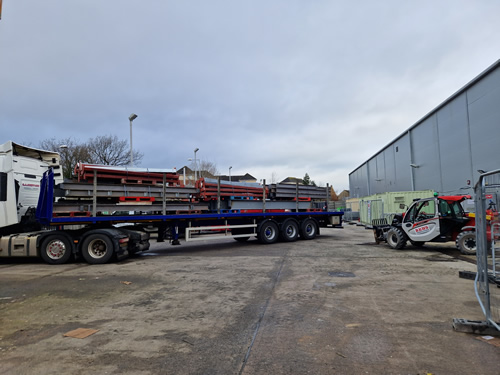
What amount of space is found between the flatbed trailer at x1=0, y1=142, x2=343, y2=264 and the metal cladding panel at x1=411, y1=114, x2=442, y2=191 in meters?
18.0

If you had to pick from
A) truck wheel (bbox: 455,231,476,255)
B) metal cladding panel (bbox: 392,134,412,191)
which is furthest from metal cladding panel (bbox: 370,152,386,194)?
truck wheel (bbox: 455,231,476,255)

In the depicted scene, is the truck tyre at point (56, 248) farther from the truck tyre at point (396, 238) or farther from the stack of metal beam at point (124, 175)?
the truck tyre at point (396, 238)

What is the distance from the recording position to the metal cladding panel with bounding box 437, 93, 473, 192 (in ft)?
67.5

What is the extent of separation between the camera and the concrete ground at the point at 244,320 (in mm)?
3354

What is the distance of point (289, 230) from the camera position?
49.7 feet

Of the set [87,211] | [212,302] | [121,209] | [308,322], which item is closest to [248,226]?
[121,209]

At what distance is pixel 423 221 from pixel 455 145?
13.4 meters

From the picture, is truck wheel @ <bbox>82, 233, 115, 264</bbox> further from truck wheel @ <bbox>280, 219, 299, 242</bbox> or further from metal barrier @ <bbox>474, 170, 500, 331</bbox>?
metal barrier @ <bbox>474, 170, 500, 331</bbox>

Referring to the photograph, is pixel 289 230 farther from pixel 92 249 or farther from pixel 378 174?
pixel 378 174

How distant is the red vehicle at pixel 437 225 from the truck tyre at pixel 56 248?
37.9 ft

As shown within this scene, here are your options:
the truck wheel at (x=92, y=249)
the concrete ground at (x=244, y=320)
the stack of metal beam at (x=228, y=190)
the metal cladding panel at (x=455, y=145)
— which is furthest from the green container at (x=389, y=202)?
the truck wheel at (x=92, y=249)

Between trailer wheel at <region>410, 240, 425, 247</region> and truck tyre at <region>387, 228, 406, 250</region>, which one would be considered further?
trailer wheel at <region>410, 240, 425, 247</region>

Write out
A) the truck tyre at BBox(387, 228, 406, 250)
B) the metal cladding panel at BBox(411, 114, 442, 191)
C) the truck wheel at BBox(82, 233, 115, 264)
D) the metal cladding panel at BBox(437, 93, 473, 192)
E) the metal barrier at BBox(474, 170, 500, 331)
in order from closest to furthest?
the metal barrier at BBox(474, 170, 500, 331) → the truck wheel at BBox(82, 233, 115, 264) → the truck tyre at BBox(387, 228, 406, 250) → the metal cladding panel at BBox(437, 93, 473, 192) → the metal cladding panel at BBox(411, 114, 442, 191)

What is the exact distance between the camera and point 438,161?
80.8ft
